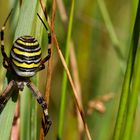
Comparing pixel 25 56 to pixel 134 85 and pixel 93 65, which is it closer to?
pixel 134 85

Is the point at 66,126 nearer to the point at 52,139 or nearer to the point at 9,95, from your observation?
the point at 52,139

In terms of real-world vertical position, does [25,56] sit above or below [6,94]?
above

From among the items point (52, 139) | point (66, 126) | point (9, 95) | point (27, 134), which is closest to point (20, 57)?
point (9, 95)

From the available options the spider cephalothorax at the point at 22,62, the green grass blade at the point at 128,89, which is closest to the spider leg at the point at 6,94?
the spider cephalothorax at the point at 22,62

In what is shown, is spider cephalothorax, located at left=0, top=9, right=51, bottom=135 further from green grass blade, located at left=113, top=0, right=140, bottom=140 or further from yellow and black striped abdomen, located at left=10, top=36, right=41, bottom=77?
green grass blade, located at left=113, top=0, right=140, bottom=140

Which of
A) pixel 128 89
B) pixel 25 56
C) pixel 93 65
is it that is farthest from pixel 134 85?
pixel 93 65

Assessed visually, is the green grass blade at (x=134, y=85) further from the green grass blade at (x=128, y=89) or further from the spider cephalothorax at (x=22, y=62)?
the spider cephalothorax at (x=22, y=62)
